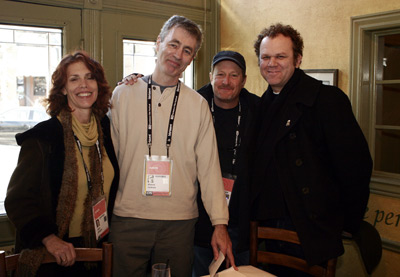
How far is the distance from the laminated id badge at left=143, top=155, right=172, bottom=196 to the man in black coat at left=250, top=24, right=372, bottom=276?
0.45m

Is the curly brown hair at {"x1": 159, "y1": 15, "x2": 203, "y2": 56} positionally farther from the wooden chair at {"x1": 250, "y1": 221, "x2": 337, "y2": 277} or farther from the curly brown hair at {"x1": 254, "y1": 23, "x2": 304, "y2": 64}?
the wooden chair at {"x1": 250, "y1": 221, "x2": 337, "y2": 277}

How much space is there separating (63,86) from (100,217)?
66cm

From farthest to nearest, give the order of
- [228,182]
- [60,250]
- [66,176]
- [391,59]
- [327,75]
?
[327,75] → [391,59] → [228,182] → [66,176] → [60,250]

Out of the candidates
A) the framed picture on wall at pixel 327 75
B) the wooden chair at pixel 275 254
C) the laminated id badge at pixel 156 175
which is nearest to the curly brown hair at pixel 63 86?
the laminated id badge at pixel 156 175

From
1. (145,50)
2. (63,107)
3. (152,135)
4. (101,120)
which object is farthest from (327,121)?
(145,50)

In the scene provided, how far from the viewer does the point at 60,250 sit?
1648 mm

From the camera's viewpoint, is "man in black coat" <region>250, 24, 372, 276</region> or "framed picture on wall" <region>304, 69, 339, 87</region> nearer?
"man in black coat" <region>250, 24, 372, 276</region>

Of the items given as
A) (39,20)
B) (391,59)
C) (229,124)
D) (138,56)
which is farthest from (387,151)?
(39,20)

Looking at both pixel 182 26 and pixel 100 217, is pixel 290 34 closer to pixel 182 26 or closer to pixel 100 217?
pixel 182 26

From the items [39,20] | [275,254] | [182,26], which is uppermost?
[39,20]

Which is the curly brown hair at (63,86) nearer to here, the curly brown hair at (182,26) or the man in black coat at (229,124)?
the curly brown hair at (182,26)

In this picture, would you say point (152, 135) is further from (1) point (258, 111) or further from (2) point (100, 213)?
(1) point (258, 111)

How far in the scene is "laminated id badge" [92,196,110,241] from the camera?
6.23ft

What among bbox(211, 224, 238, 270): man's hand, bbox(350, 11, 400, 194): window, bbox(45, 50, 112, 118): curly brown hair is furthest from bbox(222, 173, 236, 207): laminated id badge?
bbox(350, 11, 400, 194): window
